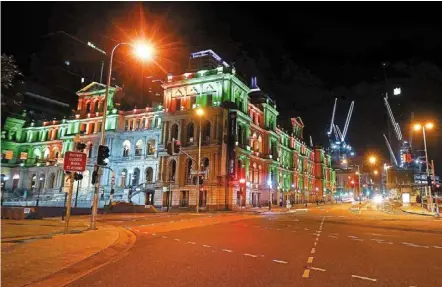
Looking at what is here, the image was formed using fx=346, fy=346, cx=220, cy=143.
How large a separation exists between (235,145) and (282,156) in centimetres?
3201

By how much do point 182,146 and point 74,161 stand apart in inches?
1698

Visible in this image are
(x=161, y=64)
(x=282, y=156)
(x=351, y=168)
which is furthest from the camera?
(x=351, y=168)

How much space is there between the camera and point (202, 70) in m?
59.7

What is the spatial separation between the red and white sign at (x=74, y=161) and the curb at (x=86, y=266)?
13.5 ft

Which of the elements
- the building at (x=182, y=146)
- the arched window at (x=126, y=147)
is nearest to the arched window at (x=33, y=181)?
the building at (x=182, y=146)

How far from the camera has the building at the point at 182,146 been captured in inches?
2208

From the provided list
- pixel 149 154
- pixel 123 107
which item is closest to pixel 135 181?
pixel 149 154

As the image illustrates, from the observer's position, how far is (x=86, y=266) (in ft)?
30.3

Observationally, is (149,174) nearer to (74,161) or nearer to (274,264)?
(74,161)

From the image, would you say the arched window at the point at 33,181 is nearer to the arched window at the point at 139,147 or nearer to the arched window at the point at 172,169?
the arched window at the point at 139,147

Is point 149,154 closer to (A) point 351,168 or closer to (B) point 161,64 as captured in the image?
(B) point 161,64

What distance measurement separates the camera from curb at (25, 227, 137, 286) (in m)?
7.56

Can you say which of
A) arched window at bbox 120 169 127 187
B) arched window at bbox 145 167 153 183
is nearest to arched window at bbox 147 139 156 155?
arched window at bbox 145 167 153 183

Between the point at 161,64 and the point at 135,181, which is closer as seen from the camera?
the point at 135,181
